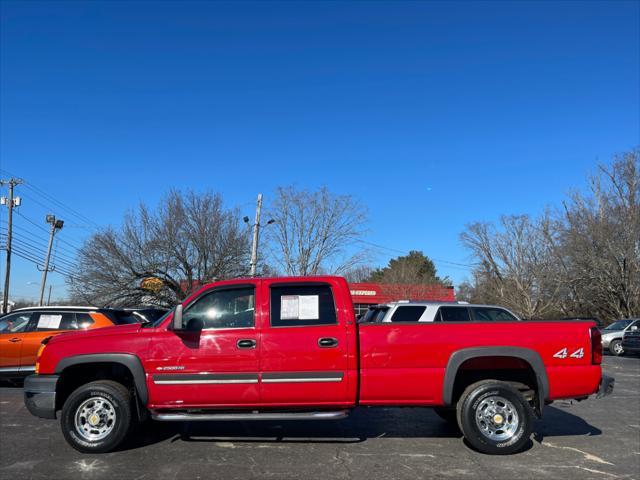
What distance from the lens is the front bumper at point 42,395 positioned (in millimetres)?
5613

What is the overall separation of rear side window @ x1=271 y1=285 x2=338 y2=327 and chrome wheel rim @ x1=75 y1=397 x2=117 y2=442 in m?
2.07

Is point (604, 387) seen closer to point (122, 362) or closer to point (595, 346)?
point (595, 346)

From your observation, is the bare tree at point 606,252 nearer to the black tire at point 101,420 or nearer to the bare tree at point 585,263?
the bare tree at point 585,263

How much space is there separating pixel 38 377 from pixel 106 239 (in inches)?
895

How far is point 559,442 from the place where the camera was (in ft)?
20.2

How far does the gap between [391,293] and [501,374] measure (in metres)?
37.9

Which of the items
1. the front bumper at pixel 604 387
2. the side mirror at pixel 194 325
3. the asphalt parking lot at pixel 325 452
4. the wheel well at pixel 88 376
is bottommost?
the asphalt parking lot at pixel 325 452

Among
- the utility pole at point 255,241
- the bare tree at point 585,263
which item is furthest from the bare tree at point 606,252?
the utility pole at point 255,241

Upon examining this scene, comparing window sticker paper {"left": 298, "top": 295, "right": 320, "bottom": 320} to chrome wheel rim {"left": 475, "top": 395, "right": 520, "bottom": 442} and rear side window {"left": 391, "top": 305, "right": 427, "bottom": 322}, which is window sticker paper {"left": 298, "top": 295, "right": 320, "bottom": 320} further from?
rear side window {"left": 391, "top": 305, "right": 427, "bottom": 322}

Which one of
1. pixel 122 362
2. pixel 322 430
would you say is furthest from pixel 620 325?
pixel 122 362

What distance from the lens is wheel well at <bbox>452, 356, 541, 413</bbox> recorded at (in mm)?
5809

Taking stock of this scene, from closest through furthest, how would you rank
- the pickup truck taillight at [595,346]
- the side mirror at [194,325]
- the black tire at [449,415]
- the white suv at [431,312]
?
the side mirror at [194,325], the pickup truck taillight at [595,346], the black tire at [449,415], the white suv at [431,312]

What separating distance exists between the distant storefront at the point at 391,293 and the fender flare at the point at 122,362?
114 ft

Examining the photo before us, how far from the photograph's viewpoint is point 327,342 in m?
5.50
